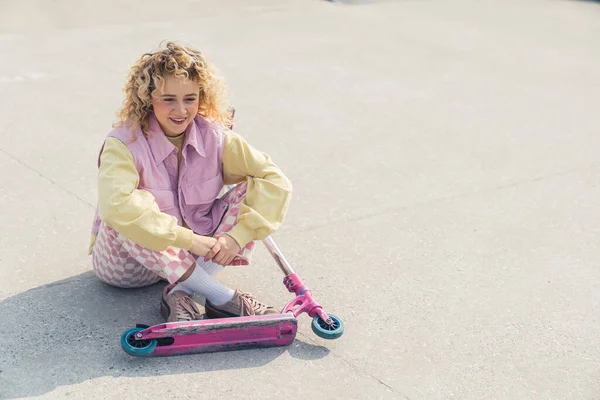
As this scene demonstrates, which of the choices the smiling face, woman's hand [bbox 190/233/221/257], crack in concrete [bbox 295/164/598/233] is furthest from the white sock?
crack in concrete [bbox 295/164/598/233]

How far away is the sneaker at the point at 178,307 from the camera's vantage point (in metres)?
3.14

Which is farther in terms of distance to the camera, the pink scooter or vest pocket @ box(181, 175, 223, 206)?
vest pocket @ box(181, 175, 223, 206)

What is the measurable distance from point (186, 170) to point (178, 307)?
0.51 meters

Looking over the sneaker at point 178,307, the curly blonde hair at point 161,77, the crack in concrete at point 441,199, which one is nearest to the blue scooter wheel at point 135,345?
the sneaker at point 178,307

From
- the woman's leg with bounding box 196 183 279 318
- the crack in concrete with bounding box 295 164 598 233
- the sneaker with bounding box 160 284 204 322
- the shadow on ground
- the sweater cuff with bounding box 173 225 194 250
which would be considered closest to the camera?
the shadow on ground

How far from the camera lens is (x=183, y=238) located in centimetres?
304

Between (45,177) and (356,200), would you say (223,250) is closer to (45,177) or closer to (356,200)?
(356,200)

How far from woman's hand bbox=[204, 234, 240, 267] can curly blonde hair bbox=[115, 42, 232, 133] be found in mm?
→ 490

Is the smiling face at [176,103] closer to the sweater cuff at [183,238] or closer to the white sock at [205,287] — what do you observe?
the sweater cuff at [183,238]

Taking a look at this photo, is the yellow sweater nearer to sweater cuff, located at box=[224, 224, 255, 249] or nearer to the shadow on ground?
sweater cuff, located at box=[224, 224, 255, 249]

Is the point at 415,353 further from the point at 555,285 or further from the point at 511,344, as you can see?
the point at 555,285

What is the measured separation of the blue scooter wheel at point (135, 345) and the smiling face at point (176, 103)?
0.74m

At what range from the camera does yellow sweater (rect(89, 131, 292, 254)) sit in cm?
298

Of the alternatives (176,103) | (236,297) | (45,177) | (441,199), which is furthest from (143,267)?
(441,199)
